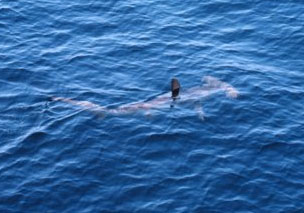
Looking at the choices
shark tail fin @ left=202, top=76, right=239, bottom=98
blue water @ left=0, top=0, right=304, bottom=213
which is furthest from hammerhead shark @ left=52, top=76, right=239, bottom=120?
blue water @ left=0, top=0, right=304, bottom=213

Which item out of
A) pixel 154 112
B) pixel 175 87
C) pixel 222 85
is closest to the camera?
pixel 154 112

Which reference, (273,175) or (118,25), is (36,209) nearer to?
(273,175)

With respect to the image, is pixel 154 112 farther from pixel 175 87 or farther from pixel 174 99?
pixel 175 87

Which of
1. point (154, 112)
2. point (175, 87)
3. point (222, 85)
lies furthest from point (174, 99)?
point (222, 85)

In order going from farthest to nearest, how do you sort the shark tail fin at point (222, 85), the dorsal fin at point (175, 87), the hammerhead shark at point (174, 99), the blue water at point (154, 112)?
the shark tail fin at point (222, 85) < the dorsal fin at point (175, 87) < the hammerhead shark at point (174, 99) < the blue water at point (154, 112)

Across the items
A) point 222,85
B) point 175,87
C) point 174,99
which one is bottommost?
point 174,99

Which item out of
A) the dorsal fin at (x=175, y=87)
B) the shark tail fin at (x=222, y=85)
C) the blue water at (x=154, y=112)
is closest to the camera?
the blue water at (x=154, y=112)

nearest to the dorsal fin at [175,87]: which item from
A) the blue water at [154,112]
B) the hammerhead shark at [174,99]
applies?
the hammerhead shark at [174,99]

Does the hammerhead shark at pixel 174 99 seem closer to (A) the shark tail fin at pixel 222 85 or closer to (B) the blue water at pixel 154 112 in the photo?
(A) the shark tail fin at pixel 222 85
